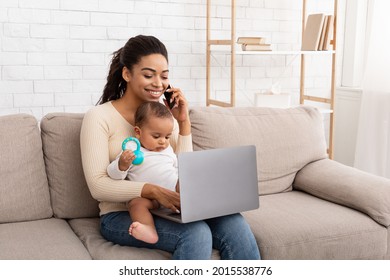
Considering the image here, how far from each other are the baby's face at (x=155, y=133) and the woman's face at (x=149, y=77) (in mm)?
171

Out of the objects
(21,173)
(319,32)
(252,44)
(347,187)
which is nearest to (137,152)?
(21,173)

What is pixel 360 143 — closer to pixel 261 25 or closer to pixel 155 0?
pixel 261 25

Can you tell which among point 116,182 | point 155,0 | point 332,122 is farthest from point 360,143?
point 116,182

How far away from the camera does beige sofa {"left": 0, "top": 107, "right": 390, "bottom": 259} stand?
198 cm

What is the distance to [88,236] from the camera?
→ 2.00m

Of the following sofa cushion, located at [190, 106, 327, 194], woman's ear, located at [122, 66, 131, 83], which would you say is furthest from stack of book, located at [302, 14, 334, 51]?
woman's ear, located at [122, 66, 131, 83]

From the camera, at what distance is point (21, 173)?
2131 millimetres

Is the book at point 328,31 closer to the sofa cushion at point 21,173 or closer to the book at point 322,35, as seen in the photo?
the book at point 322,35

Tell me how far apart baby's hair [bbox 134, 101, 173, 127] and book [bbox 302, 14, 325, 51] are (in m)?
1.90

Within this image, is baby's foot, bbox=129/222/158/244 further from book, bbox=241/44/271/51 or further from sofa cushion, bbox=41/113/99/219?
book, bbox=241/44/271/51

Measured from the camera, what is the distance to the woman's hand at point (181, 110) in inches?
84.9

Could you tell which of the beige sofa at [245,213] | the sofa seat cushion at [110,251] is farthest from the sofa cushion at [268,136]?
the sofa seat cushion at [110,251]

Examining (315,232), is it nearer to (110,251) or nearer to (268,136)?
(268,136)
